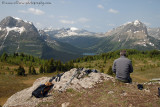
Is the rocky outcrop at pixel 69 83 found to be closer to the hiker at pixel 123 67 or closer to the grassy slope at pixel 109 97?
the grassy slope at pixel 109 97

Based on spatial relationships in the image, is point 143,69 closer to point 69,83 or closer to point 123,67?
point 123,67

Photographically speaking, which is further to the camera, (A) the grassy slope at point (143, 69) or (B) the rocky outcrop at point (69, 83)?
(A) the grassy slope at point (143, 69)

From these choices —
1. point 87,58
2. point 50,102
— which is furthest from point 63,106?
point 87,58

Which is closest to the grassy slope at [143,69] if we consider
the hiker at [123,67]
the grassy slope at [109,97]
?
the hiker at [123,67]

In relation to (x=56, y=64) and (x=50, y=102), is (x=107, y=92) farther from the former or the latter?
(x=56, y=64)

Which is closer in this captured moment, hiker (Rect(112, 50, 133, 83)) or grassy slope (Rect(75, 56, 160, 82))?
hiker (Rect(112, 50, 133, 83))

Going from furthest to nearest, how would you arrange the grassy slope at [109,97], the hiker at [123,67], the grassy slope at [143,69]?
the grassy slope at [143,69] < the hiker at [123,67] < the grassy slope at [109,97]

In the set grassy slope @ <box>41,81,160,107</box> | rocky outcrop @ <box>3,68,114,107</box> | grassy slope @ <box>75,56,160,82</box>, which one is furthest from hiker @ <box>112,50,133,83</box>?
grassy slope @ <box>75,56,160,82</box>

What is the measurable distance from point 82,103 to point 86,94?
1.85 meters

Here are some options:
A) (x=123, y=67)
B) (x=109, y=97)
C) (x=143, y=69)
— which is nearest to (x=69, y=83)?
(x=109, y=97)

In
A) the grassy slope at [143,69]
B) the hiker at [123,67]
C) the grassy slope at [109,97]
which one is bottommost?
→ the grassy slope at [143,69]

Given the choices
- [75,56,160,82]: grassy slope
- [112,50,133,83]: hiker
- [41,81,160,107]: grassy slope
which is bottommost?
[75,56,160,82]: grassy slope

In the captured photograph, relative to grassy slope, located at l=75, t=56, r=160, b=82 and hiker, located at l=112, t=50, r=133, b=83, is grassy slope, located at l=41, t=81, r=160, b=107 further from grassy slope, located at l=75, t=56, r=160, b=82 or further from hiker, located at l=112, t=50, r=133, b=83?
grassy slope, located at l=75, t=56, r=160, b=82

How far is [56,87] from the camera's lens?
18.9 m
